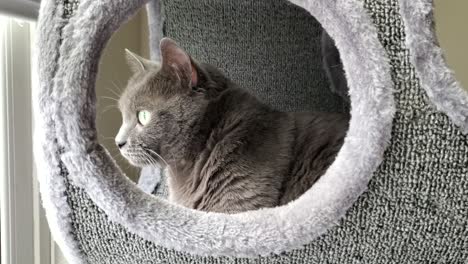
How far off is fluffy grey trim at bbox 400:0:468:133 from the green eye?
0.51 metres

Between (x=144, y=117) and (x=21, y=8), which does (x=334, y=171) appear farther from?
(x=21, y=8)

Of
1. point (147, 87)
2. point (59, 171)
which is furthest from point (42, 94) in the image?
point (147, 87)

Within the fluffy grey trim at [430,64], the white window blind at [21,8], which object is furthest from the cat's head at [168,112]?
the fluffy grey trim at [430,64]

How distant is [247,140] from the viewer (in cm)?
94

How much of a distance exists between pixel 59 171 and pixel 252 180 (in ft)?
1.09

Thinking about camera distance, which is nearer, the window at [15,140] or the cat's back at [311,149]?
the cat's back at [311,149]

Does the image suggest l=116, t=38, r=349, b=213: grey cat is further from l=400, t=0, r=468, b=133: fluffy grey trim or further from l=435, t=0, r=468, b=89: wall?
l=435, t=0, r=468, b=89: wall

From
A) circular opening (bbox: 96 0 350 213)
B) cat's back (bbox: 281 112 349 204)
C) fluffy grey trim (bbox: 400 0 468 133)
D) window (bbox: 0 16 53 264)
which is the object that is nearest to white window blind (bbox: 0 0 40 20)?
window (bbox: 0 16 53 264)

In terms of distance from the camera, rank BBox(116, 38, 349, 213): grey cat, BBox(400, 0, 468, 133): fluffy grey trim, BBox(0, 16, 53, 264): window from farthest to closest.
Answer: BBox(0, 16, 53, 264): window, BBox(116, 38, 349, 213): grey cat, BBox(400, 0, 468, 133): fluffy grey trim

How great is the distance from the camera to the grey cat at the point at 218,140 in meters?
0.91

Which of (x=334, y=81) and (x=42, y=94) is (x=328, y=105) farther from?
(x=42, y=94)

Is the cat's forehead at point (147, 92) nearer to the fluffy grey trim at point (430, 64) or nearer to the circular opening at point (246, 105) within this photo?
the circular opening at point (246, 105)

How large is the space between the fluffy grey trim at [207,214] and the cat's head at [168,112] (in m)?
0.26

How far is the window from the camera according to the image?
3.84 feet
